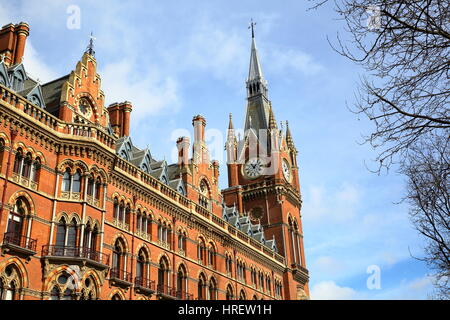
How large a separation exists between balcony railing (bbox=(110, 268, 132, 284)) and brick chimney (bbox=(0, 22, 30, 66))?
14772 millimetres

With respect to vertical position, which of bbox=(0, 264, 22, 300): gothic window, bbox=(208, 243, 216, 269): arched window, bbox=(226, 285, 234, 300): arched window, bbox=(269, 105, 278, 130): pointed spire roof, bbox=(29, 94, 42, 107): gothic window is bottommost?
bbox=(0, 264, 22, 300): gothic window

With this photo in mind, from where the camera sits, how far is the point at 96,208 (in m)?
28.0

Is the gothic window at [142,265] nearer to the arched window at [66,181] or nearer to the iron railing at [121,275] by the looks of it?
the iron railing at [121,275]

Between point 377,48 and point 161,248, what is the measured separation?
27.8 metres

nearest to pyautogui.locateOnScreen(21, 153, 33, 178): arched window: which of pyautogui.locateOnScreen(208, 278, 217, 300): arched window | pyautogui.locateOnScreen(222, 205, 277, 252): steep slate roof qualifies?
pyautogui.locateOnScreen(208, 278, 217, 300): arched window

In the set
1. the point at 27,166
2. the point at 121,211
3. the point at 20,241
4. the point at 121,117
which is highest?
the point at 121,117

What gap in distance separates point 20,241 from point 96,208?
202 inches

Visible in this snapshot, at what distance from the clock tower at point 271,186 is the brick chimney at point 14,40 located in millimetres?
35518

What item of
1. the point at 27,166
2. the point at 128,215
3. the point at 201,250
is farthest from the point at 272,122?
the point at 27,166

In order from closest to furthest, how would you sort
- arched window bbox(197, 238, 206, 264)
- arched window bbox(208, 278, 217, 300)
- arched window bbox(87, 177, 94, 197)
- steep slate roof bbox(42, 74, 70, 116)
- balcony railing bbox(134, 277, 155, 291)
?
arched window bbox(87, 177, 94, 197)
steep slate roof bbox(42, 74, 70, 116)
balcony railing bbox(134, 277, 155, 291)
arched window bbox(197, 238, 206, 264)
arched window bbox(208, 278, 217, 300)

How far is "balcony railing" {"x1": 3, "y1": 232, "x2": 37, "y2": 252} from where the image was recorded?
76.4 feet

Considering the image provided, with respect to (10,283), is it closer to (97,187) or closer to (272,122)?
(97,187)

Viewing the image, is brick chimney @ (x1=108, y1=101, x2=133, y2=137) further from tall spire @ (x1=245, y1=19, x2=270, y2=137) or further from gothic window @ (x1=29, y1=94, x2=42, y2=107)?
tall spire @ (x1=245, y1=19, x2=270, y2=137)

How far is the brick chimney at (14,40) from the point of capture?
3131cm
